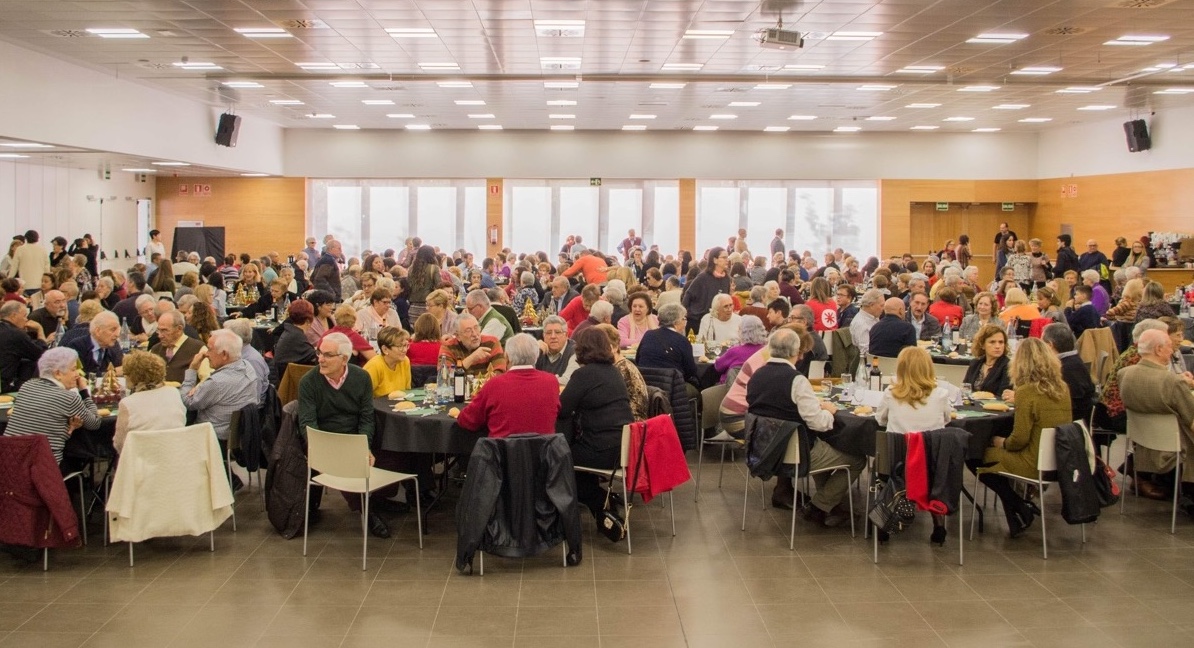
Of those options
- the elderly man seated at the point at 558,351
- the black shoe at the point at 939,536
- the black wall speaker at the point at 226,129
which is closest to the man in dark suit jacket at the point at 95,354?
the elderly man seated at the point at 558,351

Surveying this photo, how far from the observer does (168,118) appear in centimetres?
1733

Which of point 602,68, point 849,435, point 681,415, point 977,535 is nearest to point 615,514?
point 681,415

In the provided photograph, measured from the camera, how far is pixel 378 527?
22.0 ft

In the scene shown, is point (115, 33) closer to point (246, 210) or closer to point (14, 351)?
point (14, 351)

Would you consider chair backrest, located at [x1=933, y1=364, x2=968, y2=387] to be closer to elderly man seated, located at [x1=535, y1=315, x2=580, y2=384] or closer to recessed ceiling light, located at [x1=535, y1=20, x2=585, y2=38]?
elderly man seated, located at [x1=535, y1=315, x2=580, y2=384]

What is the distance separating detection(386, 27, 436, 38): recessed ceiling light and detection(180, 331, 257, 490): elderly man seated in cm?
550

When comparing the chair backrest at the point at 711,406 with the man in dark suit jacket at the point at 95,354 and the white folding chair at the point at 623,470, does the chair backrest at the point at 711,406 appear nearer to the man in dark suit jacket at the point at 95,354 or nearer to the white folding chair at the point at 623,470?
the white folding chair at the point at 623,470

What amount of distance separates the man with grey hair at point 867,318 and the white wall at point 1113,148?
1263 centimetres

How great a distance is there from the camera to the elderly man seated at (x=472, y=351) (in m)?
7.40

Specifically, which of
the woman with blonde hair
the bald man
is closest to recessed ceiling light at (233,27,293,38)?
the bald man

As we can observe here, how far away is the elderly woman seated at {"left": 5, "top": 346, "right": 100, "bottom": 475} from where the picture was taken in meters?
6.09

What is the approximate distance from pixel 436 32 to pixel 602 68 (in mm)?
3257

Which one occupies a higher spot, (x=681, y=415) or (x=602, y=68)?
(x=602, y=68)

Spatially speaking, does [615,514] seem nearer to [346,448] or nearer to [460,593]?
[460,593]
